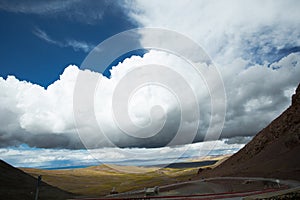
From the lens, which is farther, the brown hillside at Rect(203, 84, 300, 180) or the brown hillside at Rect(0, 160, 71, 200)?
the brown hillside at Rect(0, 160, 71, 200)

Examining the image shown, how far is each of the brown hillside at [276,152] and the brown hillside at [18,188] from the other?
8119cm

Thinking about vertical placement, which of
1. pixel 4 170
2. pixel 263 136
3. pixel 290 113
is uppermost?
pixel 290 113

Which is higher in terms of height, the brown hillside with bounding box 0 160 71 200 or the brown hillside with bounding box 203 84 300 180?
the brown hillside with bounding box 203 84 300 180

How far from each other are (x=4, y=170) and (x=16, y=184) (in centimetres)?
2359

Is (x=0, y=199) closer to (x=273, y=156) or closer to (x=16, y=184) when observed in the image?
(x=16, y=184)

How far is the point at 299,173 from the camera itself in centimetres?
7669

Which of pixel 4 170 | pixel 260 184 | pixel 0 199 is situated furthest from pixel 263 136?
pixel 4 170

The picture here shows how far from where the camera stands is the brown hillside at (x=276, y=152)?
290 feet

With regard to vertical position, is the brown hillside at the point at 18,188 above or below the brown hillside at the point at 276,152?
below

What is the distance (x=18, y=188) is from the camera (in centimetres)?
11769

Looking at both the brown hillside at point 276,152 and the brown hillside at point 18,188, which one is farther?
the brown hillside at point 18,188

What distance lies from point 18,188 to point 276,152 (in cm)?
11793

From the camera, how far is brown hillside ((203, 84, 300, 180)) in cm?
8850

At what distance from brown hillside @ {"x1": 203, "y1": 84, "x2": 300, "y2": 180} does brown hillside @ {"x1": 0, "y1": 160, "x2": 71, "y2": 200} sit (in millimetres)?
81190
